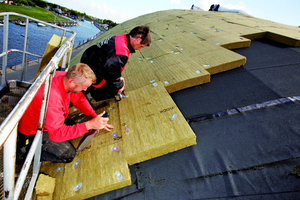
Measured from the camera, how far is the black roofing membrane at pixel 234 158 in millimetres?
1860

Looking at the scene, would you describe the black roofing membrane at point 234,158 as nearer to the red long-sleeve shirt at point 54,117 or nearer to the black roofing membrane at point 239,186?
the black roofing membrane at point 239,186

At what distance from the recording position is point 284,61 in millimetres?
4098

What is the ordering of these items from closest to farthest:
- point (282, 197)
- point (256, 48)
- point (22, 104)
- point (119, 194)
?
point (22, 104), point (282, 197), point (119, 194), point (256, 48)

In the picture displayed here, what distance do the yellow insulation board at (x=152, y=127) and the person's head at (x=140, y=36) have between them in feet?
3.15

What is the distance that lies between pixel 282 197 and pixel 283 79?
2.74 m

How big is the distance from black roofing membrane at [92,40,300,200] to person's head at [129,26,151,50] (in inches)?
57.6

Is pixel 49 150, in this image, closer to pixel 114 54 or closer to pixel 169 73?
pixel 114 54

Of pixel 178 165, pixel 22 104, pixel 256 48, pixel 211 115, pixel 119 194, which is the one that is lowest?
pixel 119 194

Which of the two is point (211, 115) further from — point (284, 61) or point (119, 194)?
point (284, 61)

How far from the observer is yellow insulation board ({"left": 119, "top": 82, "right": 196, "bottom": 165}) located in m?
2.13

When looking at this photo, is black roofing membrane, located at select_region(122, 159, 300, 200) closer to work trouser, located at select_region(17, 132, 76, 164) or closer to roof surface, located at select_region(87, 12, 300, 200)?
roof surface, located at select_region(87, 12, 300, 200)

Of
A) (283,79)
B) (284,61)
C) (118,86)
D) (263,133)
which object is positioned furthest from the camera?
(284,61)

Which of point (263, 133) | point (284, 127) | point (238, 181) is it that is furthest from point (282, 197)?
point (284, 127)

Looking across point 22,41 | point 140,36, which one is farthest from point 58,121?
point 22,41
